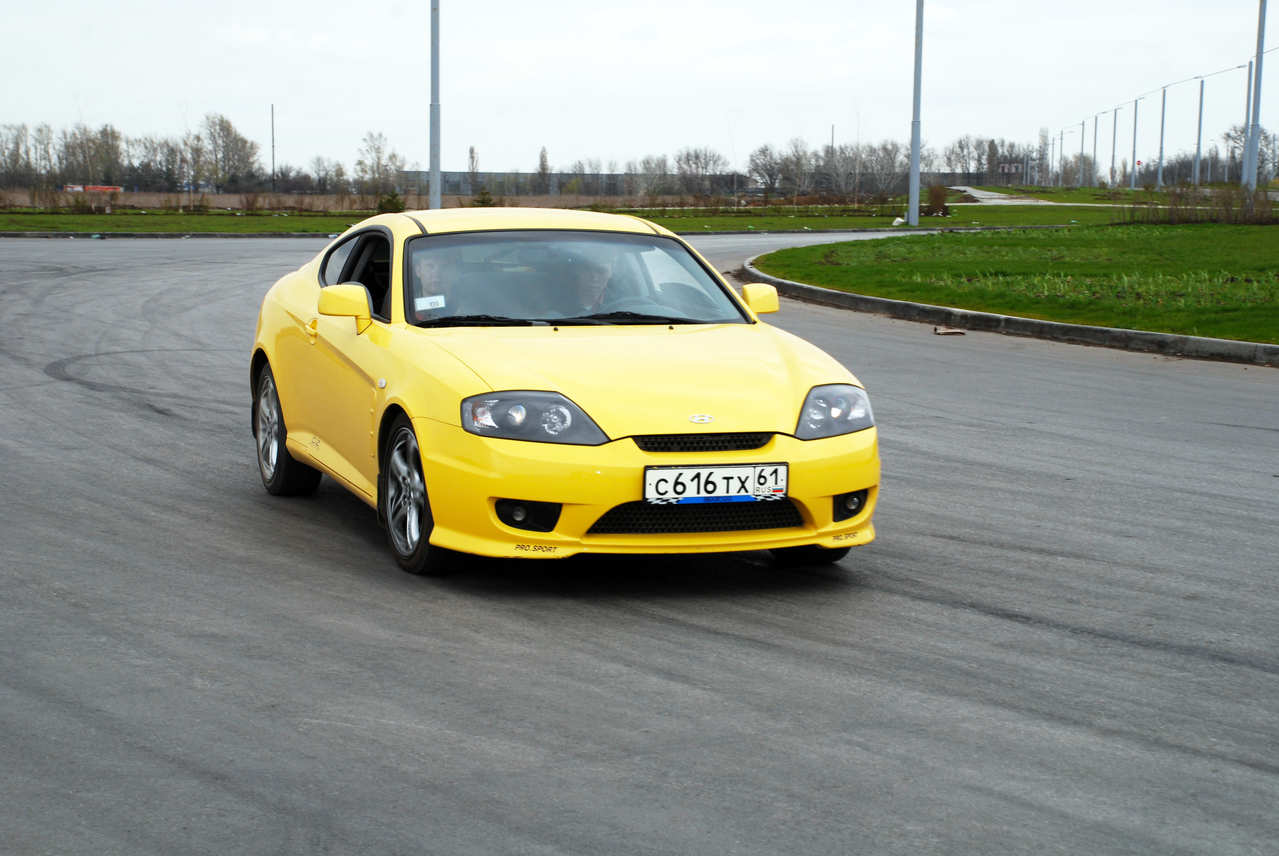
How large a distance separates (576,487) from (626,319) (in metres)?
1.30

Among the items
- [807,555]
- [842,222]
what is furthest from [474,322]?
[842,222]

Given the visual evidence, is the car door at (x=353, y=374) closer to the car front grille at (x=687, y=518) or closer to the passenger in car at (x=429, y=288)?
the passenger in car at (x=429, y=288)

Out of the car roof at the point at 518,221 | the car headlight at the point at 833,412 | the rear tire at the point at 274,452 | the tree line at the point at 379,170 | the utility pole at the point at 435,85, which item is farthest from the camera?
the tree line at the point at 379,170

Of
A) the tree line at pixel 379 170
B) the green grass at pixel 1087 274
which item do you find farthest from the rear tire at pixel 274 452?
the tree line at pixel 379 170

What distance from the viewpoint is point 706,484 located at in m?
5.64

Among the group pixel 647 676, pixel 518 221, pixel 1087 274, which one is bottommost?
pixel 647 676

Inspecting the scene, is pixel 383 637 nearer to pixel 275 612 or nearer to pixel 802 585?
pixel 275 612

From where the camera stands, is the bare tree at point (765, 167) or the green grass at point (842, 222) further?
the bare tree at point (765, 167)

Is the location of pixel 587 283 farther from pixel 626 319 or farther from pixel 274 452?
pixel 274 452

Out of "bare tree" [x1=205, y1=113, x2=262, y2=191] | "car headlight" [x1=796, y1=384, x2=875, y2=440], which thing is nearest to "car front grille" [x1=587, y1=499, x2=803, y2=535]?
"car headlight" [x1=796, y1=384, x2=875, y2=440]

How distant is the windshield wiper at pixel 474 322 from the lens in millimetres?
6523

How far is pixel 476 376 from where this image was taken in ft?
19.3

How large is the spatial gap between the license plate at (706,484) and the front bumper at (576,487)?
3 cm

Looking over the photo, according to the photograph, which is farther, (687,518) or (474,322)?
(474,322)
